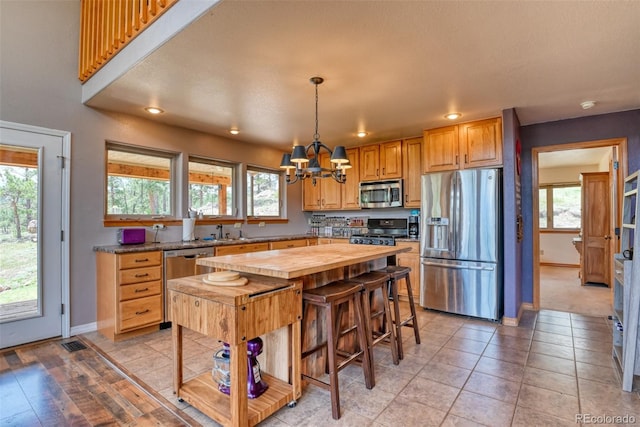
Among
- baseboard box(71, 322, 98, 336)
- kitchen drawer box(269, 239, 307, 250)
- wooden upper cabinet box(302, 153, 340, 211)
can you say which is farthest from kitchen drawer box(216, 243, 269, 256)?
wooden upper cabinet box(302, 153, 340, 211)

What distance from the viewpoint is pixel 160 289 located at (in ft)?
11.2

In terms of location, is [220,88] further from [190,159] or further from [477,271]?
[477,271]

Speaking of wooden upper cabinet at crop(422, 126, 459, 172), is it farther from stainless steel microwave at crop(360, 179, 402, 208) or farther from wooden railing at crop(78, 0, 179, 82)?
wooden railing at crop(78, 0, 179, 82)

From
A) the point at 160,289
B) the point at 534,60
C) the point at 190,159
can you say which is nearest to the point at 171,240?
the point at 160,289

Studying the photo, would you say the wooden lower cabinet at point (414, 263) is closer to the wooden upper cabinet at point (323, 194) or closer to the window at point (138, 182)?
the wooden upper cabinet at point (323, 194)

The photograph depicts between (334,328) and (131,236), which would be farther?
(131,236)

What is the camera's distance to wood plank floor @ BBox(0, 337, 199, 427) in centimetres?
192

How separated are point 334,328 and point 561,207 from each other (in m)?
7.57

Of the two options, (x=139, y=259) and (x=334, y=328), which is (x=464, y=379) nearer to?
(x=334, y=328)

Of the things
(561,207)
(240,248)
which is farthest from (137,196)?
(561,207)

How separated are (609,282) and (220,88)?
650 cm

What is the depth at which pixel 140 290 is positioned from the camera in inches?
128

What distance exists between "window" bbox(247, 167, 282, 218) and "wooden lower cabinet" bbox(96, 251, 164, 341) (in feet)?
6.65

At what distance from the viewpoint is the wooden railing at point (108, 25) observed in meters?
2.33
